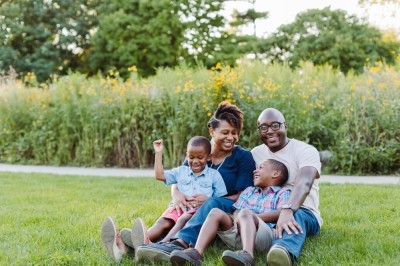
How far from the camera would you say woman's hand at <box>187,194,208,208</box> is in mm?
4238

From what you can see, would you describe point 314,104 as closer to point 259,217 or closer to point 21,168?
point 21,168

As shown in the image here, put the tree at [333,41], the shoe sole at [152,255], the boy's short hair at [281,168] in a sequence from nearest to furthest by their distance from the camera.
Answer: the shoe sole at [152,255]
the boy's short hair at [281,168]
the tree at [333,41]

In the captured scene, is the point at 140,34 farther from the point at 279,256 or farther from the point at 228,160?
the point at 279,256

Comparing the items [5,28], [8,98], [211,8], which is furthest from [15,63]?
[8,98]

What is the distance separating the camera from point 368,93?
32.1 ft

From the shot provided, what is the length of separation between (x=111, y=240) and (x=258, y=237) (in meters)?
0.97

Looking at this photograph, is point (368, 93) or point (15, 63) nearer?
point (368, 93)

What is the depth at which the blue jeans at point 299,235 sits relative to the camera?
357 cm

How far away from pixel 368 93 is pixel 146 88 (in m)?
4.00

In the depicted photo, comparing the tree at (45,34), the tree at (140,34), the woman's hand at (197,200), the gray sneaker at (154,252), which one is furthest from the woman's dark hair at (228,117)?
the tree at (45,34)

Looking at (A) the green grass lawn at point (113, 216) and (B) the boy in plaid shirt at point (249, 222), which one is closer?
(B) the boy in plaid shirt at point (249, 222)

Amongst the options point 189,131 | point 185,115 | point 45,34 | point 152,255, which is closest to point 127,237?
point 152,255

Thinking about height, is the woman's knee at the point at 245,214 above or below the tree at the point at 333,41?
below

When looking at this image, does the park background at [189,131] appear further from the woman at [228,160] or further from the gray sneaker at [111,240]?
the woman at [228,160]
